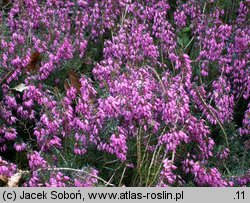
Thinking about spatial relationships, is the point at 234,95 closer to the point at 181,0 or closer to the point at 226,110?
the point at 226,110

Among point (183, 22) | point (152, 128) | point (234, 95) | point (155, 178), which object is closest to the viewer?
point (155, 178)

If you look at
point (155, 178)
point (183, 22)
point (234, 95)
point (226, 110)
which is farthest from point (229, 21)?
point (155, 178)

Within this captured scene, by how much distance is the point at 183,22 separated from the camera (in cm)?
529

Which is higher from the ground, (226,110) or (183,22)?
(183,22)

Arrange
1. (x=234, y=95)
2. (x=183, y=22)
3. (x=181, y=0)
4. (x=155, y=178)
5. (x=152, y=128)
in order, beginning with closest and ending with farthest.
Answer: (x=155, y=178) < (x=152, y=128) < (x=234, y=95) < (x=183, y=22) < (x=181, y=0)

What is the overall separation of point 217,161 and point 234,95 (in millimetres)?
887

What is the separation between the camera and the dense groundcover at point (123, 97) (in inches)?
151

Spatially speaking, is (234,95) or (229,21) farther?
(229,21)

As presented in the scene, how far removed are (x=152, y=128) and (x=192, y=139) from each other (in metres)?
0.35

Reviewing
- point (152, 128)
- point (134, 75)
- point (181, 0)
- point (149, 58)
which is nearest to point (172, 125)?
point (152, 128)

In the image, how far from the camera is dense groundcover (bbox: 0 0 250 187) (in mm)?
3840

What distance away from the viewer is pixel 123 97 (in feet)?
12.8

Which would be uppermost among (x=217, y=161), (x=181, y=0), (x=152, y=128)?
(x=181, y=0)

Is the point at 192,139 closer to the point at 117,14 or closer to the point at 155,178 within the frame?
the point at 155,178
